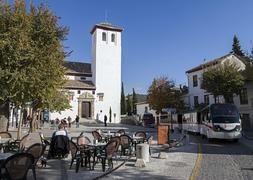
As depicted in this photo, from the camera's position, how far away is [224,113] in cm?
2120

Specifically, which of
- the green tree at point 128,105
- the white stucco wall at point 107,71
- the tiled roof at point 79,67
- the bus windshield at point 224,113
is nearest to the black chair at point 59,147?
the bus windshield at point 224,113

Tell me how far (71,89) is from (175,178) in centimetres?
4426

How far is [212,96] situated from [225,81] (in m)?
8.60

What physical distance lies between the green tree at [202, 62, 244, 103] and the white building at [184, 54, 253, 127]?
2046mm

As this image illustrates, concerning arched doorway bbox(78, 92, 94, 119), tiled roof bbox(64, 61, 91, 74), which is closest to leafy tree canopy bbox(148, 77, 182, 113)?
arched doorway bbox(78, 92, 94, 119)

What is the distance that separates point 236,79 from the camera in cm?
3488

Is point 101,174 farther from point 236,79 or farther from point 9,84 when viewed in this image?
point 236,79

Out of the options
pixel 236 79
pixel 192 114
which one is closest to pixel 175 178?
pixel 192 114

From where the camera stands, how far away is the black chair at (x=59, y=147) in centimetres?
1190

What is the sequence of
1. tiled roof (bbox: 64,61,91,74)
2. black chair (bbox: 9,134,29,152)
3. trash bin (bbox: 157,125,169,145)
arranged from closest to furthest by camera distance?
black chair (bbox: 9,134,29,152)
trash bin (bbox: 157,125,169,145)
tiled roof (bbox: 64,61,91,74)

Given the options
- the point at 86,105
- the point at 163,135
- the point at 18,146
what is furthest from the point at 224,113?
the point at 86,105

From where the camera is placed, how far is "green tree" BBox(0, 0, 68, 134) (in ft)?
46.0

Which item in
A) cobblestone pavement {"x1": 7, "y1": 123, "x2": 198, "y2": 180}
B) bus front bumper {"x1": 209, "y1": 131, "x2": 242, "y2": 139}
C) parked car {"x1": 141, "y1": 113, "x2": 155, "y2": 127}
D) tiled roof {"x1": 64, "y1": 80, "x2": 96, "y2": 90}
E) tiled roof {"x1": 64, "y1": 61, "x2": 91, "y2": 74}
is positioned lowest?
cobblestone pavement {"x1": 7, "y1": 123, "x2": 198, "y2": 180}

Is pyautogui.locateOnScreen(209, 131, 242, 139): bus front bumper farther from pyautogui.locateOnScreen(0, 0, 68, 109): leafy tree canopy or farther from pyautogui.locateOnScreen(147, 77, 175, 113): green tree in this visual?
pyautogui.locateOnScreen(147, 77, 175, 113): green tree
